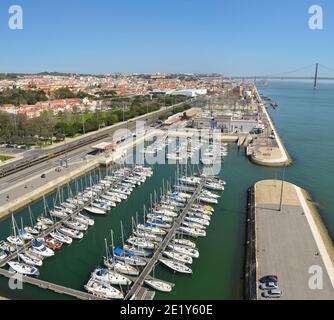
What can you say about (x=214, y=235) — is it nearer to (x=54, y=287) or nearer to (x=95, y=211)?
(x=95, y=211)

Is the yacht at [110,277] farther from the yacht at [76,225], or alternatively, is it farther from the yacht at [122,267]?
the yacht at [76,225]

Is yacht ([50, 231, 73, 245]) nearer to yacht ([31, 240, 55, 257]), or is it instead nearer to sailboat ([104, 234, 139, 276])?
yacht ([31, 240, 55, 257])

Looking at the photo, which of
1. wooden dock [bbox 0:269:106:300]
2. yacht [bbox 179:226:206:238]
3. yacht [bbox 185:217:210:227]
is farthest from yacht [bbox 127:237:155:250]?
wooden dock [bbox 0:269:106:300]

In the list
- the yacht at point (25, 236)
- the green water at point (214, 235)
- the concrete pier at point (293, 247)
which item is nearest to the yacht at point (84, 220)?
the green water at point (214, 235)

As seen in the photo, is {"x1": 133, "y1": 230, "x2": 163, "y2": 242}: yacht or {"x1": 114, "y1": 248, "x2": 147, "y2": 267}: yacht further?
{"x1": 133, "y1": 230, "x2": 163, "y2": 242}: yacht
